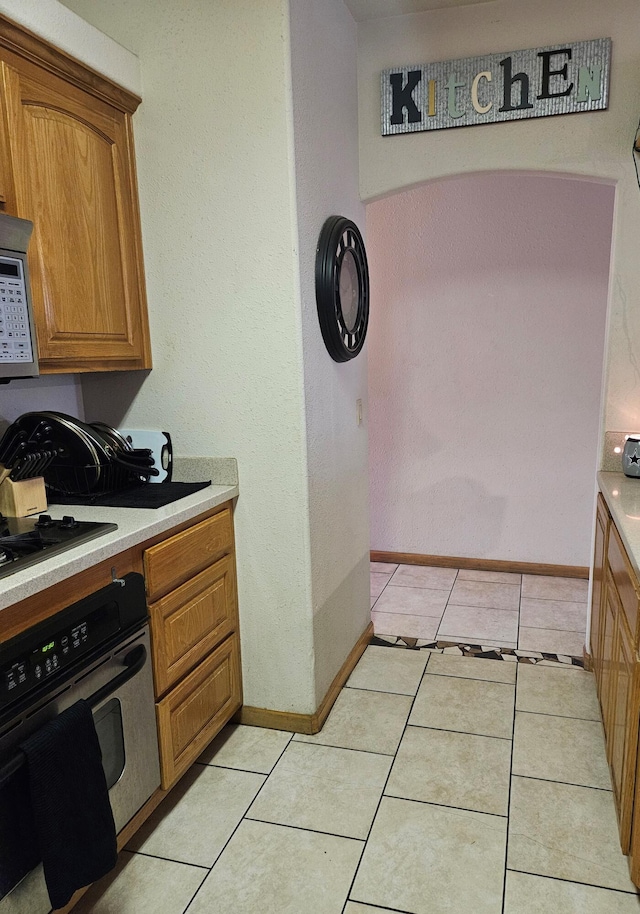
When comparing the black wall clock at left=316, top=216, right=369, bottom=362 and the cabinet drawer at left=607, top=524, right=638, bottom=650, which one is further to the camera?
the black wall clock at left=316, top=216, right=369, bottom=362

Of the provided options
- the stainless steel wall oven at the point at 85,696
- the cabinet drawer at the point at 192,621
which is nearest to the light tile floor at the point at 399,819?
the stainless steel wall oven at the point at 85,696

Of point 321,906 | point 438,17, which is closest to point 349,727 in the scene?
point 321,906

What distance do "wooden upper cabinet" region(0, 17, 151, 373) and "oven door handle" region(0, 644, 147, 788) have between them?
0.86m

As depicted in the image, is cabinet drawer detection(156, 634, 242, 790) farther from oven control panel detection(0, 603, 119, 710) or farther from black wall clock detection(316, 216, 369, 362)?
black wall clock detection(316, 216, 369, 362)

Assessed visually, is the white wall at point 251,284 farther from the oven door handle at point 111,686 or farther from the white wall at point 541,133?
the oven door handle at point 111,686

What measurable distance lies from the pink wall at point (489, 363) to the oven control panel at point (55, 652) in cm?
276

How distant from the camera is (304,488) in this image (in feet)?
7.60

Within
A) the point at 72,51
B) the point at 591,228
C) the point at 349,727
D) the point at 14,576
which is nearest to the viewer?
the point at 14,576

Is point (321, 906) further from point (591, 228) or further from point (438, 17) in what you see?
point (591, 228)

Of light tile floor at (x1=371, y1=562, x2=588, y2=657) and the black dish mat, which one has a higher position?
the black dish mat

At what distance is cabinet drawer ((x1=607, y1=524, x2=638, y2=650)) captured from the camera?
167 cm

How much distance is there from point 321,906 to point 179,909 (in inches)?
14.1

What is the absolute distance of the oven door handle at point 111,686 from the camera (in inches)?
53.7

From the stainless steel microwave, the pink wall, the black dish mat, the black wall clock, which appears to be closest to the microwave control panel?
the stainless steel microwave
